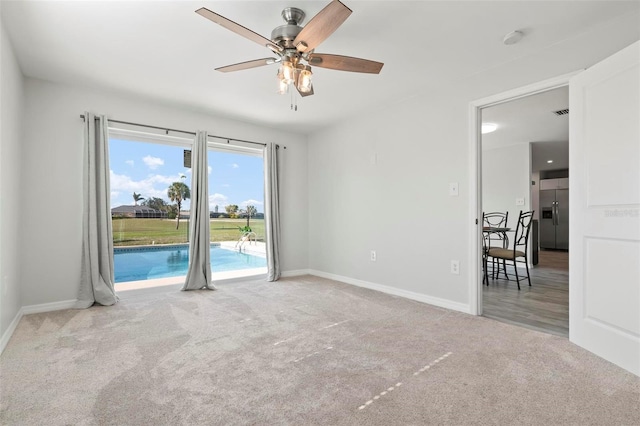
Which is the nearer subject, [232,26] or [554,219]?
[232,26]

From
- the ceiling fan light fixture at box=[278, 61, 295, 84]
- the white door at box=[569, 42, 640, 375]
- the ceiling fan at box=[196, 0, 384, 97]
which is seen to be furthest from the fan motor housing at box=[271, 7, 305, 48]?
the white door at box=[569, 42, 640, 375]

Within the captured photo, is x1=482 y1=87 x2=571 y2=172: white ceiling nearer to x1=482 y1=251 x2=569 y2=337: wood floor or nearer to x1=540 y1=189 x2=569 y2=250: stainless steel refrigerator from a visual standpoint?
x1=540 y1=189 x2=569 y2=250: stainless steel refrigerator

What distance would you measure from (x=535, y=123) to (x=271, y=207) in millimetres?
4291

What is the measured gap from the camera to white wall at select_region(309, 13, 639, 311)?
2.74 m

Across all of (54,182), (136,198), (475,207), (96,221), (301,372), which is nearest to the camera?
(301,372)

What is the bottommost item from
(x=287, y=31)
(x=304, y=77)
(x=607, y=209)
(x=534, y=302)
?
(x=534, y=302)

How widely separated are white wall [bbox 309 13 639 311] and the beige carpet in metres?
0.72

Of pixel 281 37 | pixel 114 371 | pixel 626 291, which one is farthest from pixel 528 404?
pixel 281 37

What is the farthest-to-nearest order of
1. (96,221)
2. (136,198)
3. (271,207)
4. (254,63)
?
(271,207)
(136,198)
(96,221)
(254,63)

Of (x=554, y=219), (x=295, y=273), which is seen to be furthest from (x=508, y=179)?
(x=295, y=273)

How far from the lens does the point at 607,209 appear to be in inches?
83.0

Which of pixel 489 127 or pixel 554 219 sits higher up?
pixel 489 127

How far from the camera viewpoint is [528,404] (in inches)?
63.5

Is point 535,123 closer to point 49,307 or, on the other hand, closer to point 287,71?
point 287,71
